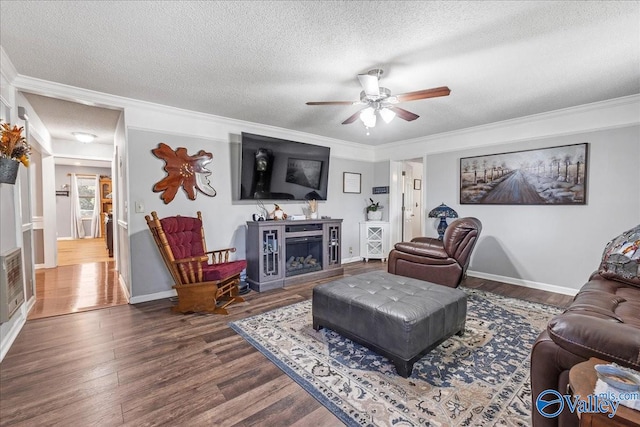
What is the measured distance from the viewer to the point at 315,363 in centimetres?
210

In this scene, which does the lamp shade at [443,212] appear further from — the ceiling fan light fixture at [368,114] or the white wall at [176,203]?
the ceiling fan light fixture at [368,114]

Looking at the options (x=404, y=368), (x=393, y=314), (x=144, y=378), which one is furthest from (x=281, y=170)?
(x=404, y=368)

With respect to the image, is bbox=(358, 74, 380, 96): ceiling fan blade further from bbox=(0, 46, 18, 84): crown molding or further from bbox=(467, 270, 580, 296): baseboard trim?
bbox=(467, 270, 580, 296): baseboard trim

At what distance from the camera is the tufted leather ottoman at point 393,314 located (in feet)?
6.32

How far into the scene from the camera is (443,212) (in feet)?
15.2

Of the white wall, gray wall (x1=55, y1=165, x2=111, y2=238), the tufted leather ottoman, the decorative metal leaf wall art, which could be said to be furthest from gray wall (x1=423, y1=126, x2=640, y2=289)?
gray wall (x1=55, y1=165, x2=111, y2=238)

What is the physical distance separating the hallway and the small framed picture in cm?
388

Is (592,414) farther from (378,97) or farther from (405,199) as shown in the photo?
(405,199)

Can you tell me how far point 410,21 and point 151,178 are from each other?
317 centimetres

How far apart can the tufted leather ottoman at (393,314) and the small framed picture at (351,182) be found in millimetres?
3119

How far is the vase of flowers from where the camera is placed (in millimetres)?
2182

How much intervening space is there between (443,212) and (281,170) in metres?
2.66

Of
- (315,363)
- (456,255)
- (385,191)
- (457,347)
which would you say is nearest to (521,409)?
(457,347)

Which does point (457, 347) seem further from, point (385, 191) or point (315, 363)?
point (385, 191)
